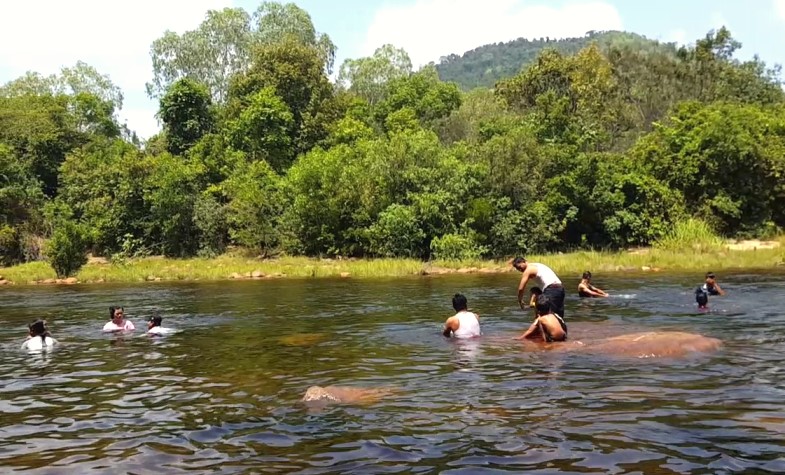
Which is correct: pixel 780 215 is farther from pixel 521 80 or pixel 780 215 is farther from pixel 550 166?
pixel 521 80

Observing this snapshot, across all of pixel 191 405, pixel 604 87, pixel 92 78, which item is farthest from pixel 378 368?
pixel 92 78

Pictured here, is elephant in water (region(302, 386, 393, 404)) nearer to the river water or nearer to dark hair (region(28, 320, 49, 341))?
the river water

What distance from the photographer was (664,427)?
29.1 feet

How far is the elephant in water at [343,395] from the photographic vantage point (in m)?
10.8

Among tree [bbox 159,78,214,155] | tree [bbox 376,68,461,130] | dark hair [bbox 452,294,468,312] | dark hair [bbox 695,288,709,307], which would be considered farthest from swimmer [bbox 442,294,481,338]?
tree [bbox 376,68,461,130]

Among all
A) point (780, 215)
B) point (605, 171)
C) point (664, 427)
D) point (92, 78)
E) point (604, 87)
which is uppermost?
point (92, 78)

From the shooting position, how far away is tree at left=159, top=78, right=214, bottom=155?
59.8 meters

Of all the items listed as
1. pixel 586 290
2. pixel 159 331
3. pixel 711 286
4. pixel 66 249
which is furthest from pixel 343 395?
pixel 66 249

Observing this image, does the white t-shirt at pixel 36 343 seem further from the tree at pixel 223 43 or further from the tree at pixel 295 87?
the tree at pixel 223 43

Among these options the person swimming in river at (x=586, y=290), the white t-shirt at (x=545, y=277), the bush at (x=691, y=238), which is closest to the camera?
the white t-shirt at (x=545, y=277)

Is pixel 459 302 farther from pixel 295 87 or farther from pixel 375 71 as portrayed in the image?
pixel 375 71

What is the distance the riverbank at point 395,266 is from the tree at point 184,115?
59.5 ft

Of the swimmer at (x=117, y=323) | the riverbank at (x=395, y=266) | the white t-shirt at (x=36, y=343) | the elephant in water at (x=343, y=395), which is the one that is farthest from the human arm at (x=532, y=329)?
the riverbank at (x=395, y=266)

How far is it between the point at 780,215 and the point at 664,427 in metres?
45.7
